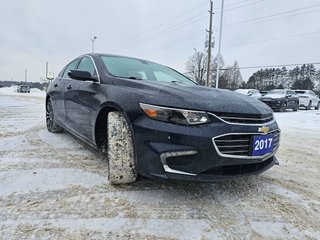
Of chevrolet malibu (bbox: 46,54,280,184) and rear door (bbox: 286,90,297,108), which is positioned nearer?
chevrolet malibu (bbox: 46,54,280,184)

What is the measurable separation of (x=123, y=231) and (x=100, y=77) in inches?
67.8

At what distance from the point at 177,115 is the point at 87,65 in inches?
76.4

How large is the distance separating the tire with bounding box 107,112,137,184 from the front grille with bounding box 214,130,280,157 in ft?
2.55

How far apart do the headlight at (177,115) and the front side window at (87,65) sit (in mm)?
1216

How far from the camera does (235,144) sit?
2.15 meters

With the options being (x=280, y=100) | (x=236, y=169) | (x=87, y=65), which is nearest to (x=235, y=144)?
(x=236, y=169)

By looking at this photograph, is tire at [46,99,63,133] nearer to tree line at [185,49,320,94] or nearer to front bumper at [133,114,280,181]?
front bumper at [133,114,280,181]

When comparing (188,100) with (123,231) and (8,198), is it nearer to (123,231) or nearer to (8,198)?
(123,231)

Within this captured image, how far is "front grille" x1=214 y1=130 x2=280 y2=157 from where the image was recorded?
2.09m

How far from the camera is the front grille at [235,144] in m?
2.09

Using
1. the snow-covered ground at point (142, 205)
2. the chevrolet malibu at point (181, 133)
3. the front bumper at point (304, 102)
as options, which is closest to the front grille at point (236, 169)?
the chevrolet malibu at point (181, 133)

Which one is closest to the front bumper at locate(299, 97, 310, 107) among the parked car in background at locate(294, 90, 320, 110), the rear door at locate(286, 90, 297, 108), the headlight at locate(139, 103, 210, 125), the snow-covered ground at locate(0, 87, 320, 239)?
the parked car in background at locate(294, 90, 320, 110)

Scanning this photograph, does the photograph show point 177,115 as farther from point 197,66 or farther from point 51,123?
point 197,66

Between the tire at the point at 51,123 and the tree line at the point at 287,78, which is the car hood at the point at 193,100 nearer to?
the tire at the point at 51,123
